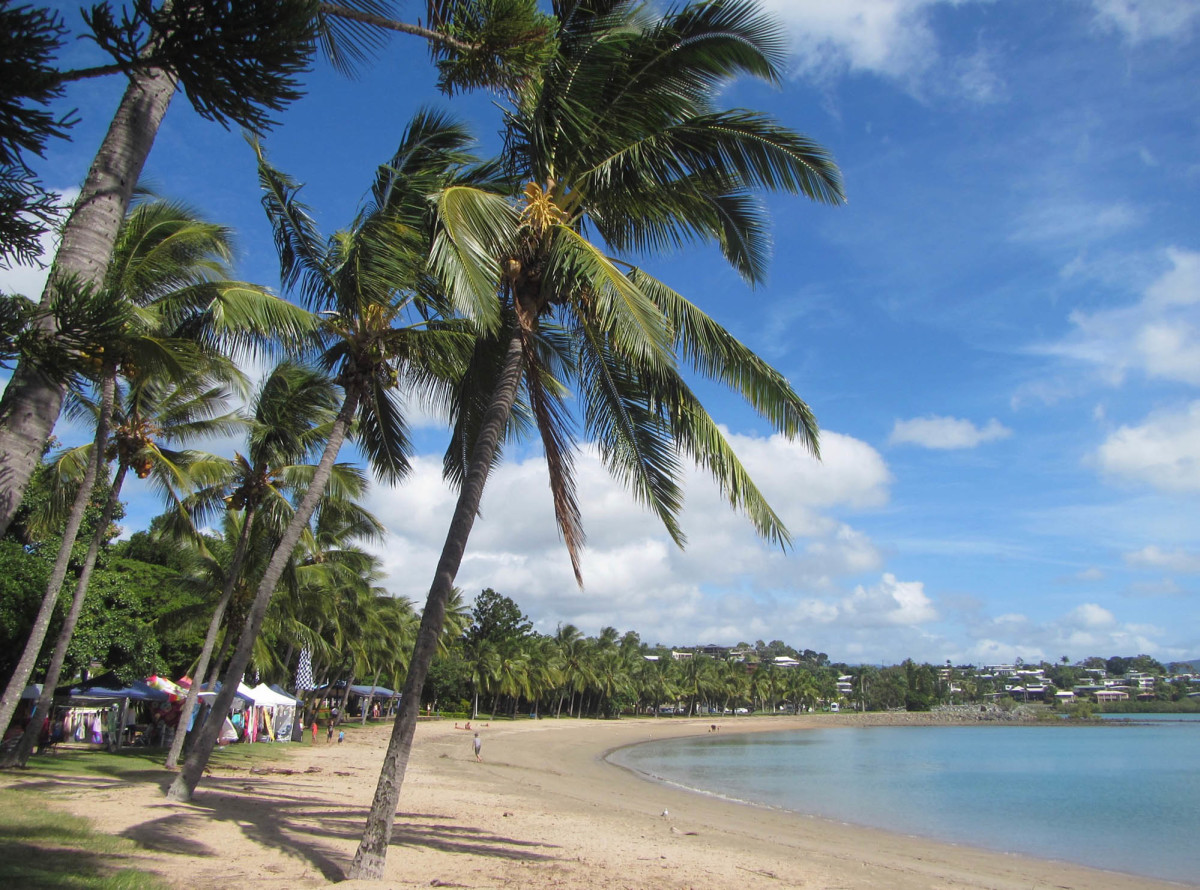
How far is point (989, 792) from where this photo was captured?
95.4 ft

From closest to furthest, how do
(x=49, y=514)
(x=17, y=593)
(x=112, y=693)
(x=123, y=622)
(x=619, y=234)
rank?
1. (x=619, y=234)
2. (x=49, y=514)
3. (x=17, y=593)
4. (x=112, y=693)
5. (x=123, y=622)

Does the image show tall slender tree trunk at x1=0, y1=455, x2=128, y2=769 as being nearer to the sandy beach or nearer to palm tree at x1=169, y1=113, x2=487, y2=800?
the sandy beach

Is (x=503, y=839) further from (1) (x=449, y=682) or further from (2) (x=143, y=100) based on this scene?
(1) (x=449, y=682)

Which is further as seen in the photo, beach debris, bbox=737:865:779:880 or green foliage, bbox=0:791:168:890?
beach debris, bbox=737:865:779:880

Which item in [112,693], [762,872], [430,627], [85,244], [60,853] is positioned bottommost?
[762,872]

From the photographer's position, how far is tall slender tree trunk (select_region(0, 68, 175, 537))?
336 cm

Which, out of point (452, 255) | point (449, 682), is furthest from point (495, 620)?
point (452, 255)

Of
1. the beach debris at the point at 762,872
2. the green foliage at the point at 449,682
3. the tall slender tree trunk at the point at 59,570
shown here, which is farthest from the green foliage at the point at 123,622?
Result: the green foliage at the point at 449,682

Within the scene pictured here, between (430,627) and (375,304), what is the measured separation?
16.4ft

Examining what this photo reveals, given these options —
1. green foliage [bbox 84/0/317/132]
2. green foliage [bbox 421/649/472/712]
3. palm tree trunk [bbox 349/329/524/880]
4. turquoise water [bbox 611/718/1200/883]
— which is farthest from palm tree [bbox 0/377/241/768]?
green foliage [bbox 421/649/472/712]

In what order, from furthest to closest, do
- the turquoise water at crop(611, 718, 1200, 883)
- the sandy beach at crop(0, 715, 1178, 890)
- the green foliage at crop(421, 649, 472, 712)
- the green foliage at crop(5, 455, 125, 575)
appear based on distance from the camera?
the green foliage at crop(421, 649, 472, 712), the turquoise water at crop(611, 718, 1200, 883), the green foliage at crop(5, 455, 125, 575), the sandy beach at crop(0, 715, 1178, 890)

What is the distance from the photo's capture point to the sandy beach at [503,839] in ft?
23.3

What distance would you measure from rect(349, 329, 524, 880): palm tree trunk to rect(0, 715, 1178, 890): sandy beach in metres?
0.35

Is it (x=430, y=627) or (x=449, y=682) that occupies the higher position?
(x=449, y=682)
